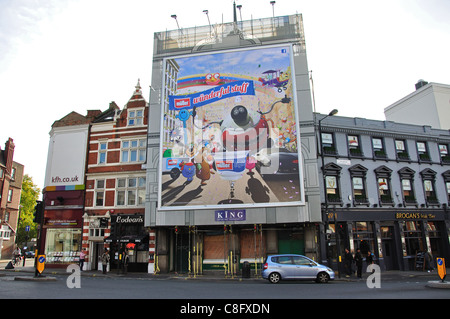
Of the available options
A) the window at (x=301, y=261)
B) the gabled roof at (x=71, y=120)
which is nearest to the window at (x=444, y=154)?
the window at (x=301, y=261)

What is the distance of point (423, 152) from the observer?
104 feet

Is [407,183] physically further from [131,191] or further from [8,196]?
[8,196]

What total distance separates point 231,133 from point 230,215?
21.7 ft

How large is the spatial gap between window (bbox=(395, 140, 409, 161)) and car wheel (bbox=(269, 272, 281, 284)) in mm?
18676

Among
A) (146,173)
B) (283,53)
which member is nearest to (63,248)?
(146,173)

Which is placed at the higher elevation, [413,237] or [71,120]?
[71,120]

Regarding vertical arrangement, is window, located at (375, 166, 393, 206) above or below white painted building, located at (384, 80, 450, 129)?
below

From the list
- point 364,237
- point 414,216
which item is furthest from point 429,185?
point 364,237

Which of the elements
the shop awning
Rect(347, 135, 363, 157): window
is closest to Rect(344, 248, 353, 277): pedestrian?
Rect(347, 135, 363, 157): window

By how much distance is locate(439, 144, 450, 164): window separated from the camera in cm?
3192

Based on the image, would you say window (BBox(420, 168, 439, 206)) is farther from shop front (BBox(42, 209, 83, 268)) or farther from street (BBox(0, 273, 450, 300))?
shop front (BBox(42, 209, 83, 268))

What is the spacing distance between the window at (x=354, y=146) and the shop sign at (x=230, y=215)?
1150 centimetres

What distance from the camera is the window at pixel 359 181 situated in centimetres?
2841

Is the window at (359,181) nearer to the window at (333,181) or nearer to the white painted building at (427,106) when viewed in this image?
the window at (333,181)
